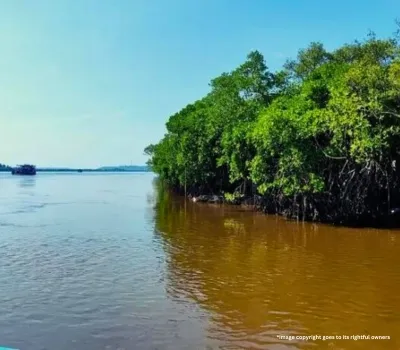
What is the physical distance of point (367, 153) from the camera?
1675 centimetres

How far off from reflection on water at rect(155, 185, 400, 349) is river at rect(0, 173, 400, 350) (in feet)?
0.08

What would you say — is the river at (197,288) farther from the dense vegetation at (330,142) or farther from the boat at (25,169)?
the boat at (25,169)

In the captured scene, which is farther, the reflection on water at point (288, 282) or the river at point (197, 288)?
the reflection on water at point (288, 282)

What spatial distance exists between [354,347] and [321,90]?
48.1 feet

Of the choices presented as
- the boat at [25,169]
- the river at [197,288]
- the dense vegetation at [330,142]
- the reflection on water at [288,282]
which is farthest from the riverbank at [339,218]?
the boat at [25,169]

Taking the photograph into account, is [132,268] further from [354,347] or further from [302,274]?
[354,347]

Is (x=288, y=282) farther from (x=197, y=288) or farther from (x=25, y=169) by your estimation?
(x=25, y=169)

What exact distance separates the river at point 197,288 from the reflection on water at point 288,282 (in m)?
0.03

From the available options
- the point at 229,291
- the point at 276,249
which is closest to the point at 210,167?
the point at 276,249

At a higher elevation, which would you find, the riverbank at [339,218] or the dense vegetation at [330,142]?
the dense vegetation at [330,142]

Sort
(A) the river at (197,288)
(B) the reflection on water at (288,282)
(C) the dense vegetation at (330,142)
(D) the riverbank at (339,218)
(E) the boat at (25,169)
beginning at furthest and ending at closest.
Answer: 1. (E) the boat at (25,169)
2. (D) the riverbank at (339,218)
3. (C) the dense vegetation at (330,142)
4. (B) the reflection on water at (288,282)
5. (A) the river at (197,288)

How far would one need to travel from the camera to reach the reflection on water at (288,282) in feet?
23.5

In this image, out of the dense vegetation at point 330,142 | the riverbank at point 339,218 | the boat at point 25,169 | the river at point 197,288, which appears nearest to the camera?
the river at point 197,288

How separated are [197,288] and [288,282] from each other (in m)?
1.97
